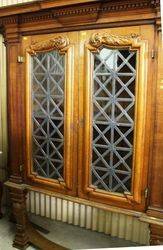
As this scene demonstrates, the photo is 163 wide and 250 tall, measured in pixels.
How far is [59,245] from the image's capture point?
2.32m

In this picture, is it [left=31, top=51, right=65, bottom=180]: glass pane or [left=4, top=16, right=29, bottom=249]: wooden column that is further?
[left=4, top=16, right=29, bottom=249]: wooden column

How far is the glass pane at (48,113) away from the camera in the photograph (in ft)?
6.08

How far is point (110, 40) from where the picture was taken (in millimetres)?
1604

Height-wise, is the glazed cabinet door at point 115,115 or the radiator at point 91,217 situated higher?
the glazed cabinet door at point 115,115

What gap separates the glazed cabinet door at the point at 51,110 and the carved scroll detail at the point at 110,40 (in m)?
0.15

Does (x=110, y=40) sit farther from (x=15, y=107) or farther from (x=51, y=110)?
(x=15, y=107)

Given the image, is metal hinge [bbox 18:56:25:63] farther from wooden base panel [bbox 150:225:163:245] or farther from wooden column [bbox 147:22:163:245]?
wooden base panel [bbox 150:225:163:245]

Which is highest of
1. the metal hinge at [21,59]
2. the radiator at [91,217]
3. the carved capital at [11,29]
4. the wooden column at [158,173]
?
the carved capital at [11,29]

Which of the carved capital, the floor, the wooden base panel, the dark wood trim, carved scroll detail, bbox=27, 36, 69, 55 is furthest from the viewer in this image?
the floor

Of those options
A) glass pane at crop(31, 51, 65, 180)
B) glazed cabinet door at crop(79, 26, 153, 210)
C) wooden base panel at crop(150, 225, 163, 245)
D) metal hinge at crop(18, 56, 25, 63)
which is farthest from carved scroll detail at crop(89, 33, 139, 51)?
wooden base panel at crop(150, 225, 163, 245)

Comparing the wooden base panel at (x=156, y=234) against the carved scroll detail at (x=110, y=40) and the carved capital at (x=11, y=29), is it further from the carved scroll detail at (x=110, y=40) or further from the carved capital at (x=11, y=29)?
the carved capital at (x=11, y=29)

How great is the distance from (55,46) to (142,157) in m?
0.93

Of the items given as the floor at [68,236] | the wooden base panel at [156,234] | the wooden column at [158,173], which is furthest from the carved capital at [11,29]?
the floor at [68,236]

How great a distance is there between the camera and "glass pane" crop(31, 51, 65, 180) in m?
→ 1.85
